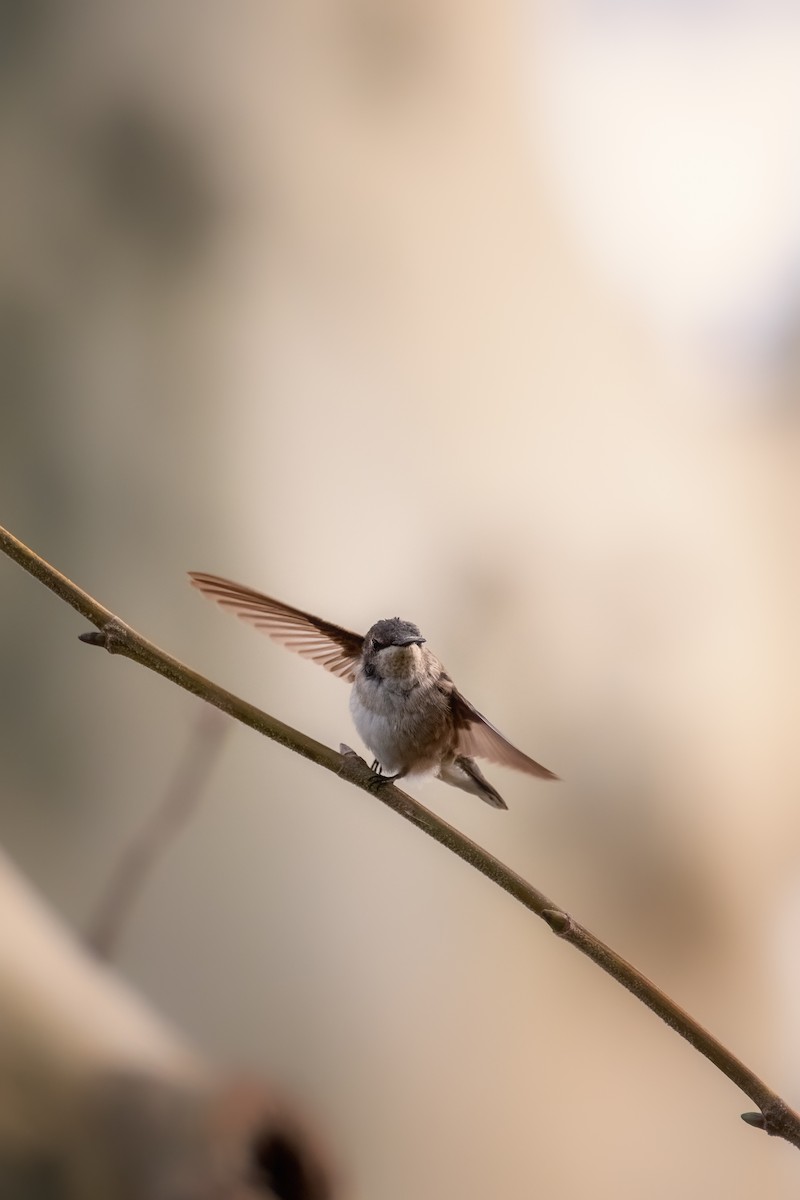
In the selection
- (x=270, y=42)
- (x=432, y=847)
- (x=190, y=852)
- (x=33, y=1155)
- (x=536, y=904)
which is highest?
(x=270, y=42)

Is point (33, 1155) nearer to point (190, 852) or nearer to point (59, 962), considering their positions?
point (59, 962)

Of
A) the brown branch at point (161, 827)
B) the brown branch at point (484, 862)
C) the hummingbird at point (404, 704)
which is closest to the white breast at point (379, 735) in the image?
the hummingbird at point (404, 704)

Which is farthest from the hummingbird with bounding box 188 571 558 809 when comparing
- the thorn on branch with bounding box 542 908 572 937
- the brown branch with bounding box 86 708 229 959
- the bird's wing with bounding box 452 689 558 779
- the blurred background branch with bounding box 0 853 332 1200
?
the brown branch with bounding box 86 708 229 959

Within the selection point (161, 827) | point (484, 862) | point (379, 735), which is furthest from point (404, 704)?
point (161, 827)

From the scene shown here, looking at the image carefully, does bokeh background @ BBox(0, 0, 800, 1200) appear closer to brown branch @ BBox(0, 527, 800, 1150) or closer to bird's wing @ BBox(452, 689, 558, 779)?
bird's wing @ BBox(452, 689, 558, 779)

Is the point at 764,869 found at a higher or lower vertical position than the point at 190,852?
higher

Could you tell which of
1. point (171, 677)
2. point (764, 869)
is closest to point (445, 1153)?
point (764, 869)

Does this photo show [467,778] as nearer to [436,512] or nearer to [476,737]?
[476,737]
